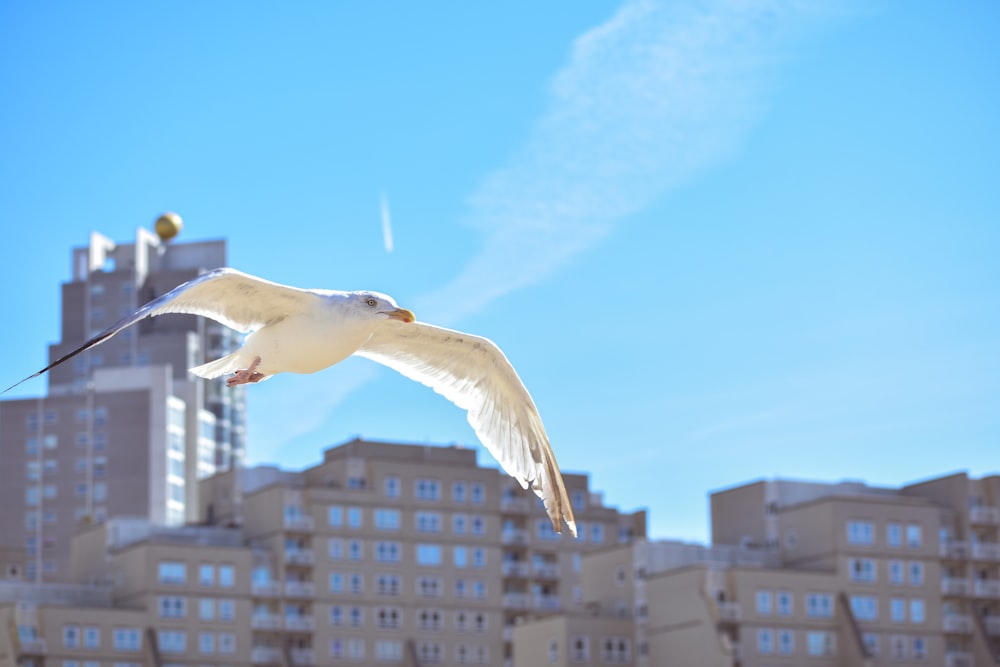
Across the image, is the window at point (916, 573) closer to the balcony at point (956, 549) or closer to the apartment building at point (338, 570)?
the balcony at point (956, 549)

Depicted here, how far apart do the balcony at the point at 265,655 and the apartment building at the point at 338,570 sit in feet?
0.34

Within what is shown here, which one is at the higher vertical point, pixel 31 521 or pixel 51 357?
pixel 51 357

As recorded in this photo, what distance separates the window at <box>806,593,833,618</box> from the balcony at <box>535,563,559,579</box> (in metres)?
25.5

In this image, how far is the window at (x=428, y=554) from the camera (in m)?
133

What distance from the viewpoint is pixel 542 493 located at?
28.2 metres

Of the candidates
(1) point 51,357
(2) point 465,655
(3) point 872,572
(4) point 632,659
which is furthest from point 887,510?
(1) point 51,357

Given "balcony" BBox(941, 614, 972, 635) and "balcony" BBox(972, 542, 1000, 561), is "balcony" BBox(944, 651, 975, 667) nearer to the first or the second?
"balcony" BBox(941, 614, 972, 635)

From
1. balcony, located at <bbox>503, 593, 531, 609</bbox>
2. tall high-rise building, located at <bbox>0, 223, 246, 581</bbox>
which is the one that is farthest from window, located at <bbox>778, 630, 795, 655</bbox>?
tall high-rise building, located at <bbox>0, 223, 246, 581</bbox>

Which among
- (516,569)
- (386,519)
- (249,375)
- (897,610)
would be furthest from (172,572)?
(249,375)

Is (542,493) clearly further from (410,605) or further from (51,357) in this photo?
(51,357)

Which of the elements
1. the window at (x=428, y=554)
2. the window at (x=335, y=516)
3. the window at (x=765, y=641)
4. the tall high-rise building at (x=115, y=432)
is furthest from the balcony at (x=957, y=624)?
the tall high-rise building at (x=115, y=432)

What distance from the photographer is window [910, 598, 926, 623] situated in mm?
126688

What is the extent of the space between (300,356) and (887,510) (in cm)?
10592

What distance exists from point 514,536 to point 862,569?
1078 inches
